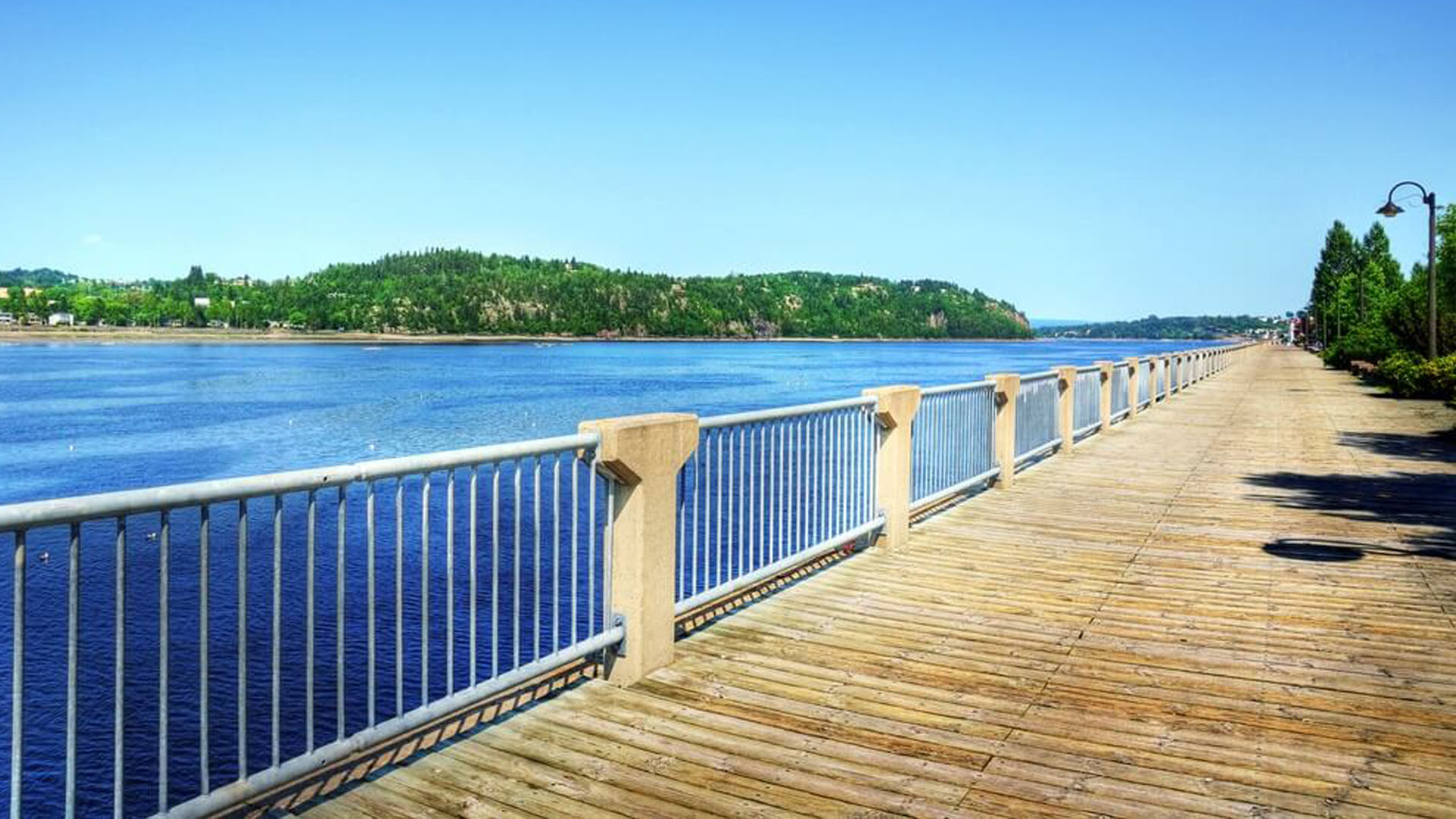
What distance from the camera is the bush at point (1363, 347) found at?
145 ft

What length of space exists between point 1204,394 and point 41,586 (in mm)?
28912

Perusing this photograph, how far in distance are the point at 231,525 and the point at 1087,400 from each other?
16162 millimetres

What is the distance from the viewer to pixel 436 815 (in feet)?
13.3

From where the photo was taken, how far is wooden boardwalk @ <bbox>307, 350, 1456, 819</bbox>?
425 cm

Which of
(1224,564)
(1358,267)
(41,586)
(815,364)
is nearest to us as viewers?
(1224,564)

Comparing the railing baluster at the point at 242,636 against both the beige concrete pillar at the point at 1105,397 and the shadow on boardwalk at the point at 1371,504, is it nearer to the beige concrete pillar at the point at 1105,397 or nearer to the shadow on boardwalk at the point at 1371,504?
the shadow on boardwalk at the point at 1371,504

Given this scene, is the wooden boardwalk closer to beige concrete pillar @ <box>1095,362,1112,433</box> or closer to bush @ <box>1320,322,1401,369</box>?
beige concrete pillar @ <box>1095,362,1112,433</box>

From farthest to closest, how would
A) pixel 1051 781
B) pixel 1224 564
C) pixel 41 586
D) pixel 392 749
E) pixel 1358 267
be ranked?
pixel 1358 267 < pixel 41 586 < pixel 1224 564 < pixel 392 749 < pixel 1051 781

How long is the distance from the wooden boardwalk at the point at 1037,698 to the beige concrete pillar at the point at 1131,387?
12.8 meters

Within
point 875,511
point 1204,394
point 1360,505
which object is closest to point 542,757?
point 875,511

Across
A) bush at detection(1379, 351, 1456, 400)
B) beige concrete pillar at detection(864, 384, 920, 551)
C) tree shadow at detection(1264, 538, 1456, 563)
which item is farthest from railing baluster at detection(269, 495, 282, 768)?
bush at detection(1379, 351, 1456, 400)

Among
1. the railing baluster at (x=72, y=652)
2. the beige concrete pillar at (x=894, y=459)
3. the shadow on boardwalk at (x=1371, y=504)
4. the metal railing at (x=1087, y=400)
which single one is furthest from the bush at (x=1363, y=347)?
the railing baluster at (x=72, y=652)

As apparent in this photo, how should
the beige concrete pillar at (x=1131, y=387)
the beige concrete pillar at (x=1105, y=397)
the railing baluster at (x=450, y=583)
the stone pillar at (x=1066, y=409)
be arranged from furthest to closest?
the beige concrete pillar at (x=1131, y=387) < the beige concrete pillar at (x=1105, y=397) < the stone pillar at (x=1066, y=409) < the railing baluster at (x=450, y=583)

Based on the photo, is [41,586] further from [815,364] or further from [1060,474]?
[815,364]
